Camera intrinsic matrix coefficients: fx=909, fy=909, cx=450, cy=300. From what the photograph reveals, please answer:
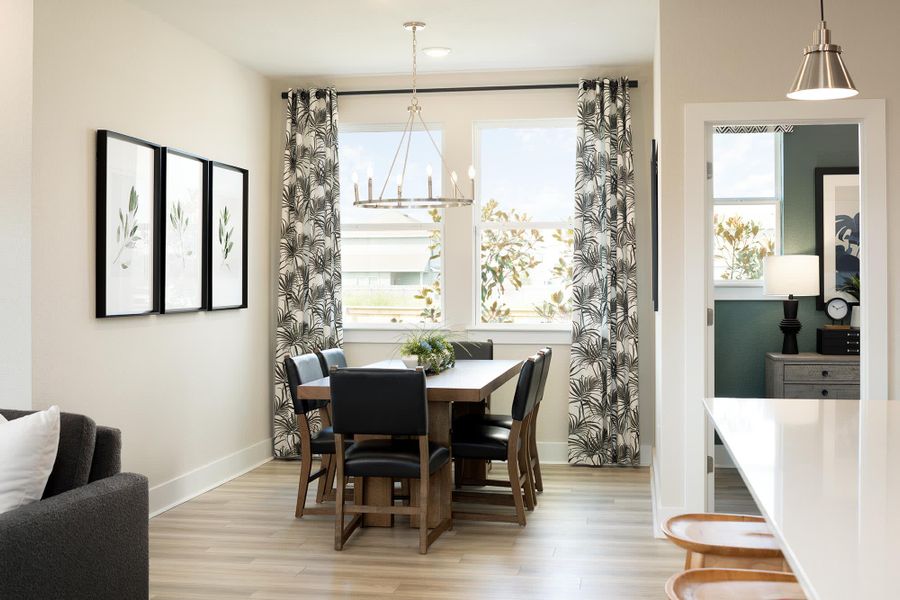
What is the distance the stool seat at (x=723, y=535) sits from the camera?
2.28 m

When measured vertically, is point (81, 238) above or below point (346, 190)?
below

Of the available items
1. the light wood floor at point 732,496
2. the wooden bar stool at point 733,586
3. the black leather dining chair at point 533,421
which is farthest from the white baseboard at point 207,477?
the wooden bar stool at point 733,586

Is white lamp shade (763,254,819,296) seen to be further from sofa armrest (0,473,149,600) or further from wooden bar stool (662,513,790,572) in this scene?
sofa armrest (0,473,149,600)

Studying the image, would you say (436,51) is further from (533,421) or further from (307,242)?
(533,421)

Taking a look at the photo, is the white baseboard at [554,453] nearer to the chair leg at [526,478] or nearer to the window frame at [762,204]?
the chair leg at [526,478]

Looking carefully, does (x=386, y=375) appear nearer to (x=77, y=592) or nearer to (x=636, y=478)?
(x=77, y=592)

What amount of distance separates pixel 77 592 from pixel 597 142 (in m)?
4.70

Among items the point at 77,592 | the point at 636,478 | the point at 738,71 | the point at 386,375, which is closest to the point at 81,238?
the point at 386,375

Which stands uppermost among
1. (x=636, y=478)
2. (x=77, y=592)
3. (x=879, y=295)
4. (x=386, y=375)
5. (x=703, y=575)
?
(x=879, y=295)

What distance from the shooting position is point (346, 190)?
680 cm

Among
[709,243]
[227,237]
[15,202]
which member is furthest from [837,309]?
[15,202]

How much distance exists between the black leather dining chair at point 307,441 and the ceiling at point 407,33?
1963mm

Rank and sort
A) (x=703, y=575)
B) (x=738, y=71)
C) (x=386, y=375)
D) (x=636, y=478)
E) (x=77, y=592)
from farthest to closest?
(x=636, y=478), (x=738, y=71), (x=386, y=375), (x=77, y=592), (x=703, y=575)

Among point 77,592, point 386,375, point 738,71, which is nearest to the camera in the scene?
point 77,592
